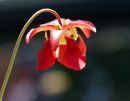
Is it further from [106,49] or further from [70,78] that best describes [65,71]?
[106,49]

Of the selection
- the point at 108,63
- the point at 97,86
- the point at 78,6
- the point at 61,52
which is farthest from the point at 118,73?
the point at 61,52

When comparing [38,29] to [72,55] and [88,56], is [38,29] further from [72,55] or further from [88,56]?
[88,56]

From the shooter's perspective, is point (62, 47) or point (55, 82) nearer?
point (62, 47)

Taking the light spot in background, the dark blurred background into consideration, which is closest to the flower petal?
the dark blurred background

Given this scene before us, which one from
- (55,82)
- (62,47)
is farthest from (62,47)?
(55,82)

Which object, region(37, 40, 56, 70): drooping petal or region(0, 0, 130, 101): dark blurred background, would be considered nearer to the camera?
region(37, 40, 56, 70): drooping petal

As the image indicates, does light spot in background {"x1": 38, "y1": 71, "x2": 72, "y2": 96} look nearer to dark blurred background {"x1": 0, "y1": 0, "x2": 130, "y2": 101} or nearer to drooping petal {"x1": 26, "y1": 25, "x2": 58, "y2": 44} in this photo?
dark blurred background {"x1": 0, "y1": 0, "x2": 130, "y2": 101}
